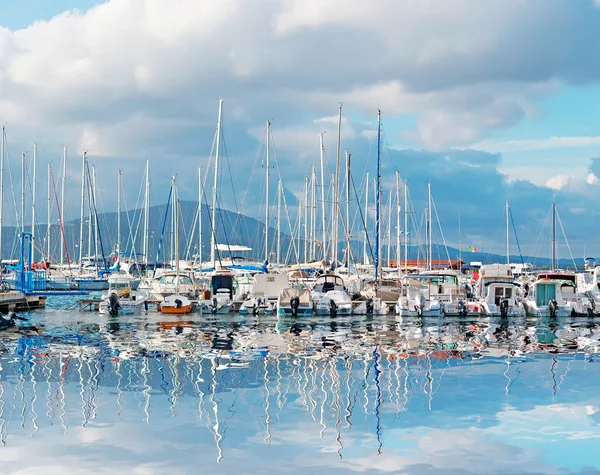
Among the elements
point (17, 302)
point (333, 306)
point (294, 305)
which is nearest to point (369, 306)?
point (333, 306)

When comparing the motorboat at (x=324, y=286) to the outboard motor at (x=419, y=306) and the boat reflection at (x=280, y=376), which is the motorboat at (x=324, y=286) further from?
the boat reflection at (x=280, y=376)

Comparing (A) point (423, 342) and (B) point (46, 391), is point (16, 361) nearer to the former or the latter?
(B) point (46, 391)

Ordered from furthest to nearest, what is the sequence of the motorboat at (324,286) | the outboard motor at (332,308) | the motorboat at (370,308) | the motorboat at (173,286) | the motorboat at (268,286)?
the motorboat at (173,286) < the motorboat at (268,286) < the motorboat at (324,286) < the motorboat at (370,308) < the outboard motor at (332,308)

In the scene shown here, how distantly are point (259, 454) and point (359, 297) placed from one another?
128ft

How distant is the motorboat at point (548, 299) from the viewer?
1700 inches

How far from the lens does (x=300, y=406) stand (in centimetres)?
1614

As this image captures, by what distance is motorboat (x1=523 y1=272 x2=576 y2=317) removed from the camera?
4319cm

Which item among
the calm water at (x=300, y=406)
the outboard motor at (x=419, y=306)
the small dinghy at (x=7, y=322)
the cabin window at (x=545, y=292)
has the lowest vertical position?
the calm water at (x=300, y=406)

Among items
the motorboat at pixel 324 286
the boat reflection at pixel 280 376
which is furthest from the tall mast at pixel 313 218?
the boat reflection at pixel 280 376

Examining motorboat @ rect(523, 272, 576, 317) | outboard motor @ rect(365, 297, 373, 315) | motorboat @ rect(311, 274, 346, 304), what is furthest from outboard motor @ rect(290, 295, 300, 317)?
motorboat @ rect(523, 272, 576, 317)

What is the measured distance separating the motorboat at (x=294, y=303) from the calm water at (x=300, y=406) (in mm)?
12658

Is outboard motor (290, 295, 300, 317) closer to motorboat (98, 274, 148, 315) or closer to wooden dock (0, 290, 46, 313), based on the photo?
motorboat (98, 274, 148, 315)

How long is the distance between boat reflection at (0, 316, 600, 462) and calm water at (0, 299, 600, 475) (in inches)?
2.4

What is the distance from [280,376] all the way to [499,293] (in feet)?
94.3
